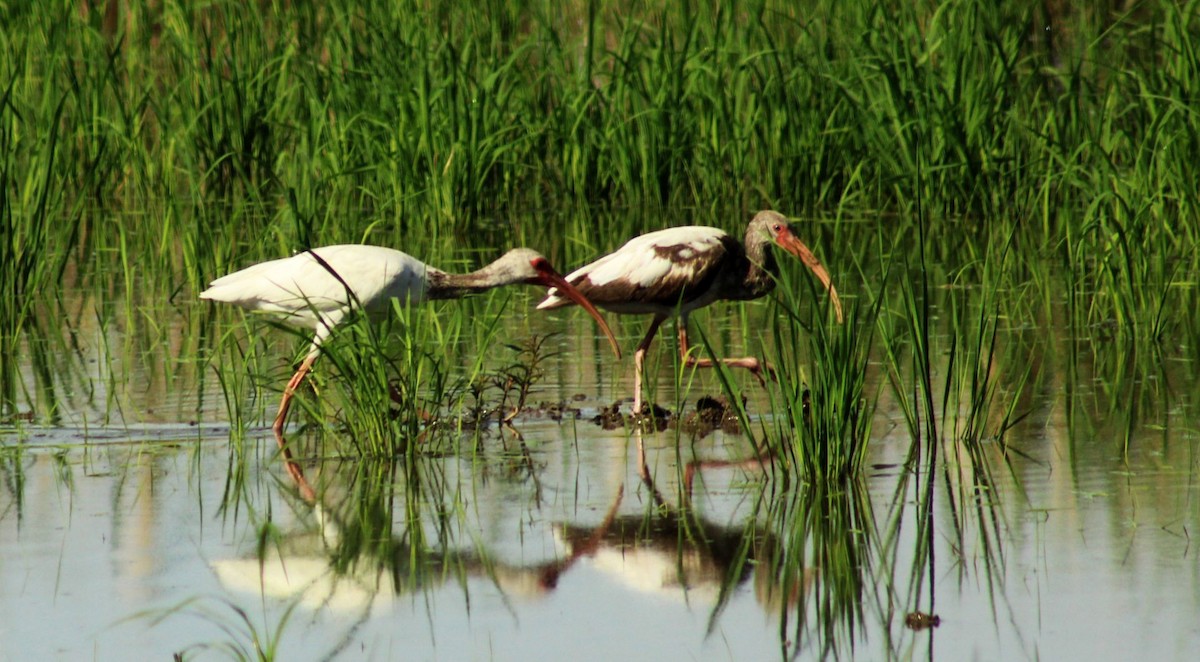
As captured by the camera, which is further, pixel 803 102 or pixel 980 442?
pixel 803 102

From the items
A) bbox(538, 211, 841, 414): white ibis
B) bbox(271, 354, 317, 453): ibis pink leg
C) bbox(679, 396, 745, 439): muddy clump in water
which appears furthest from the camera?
bbox(538, 211, 841, 414): white ibis

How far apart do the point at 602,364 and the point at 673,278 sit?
80 centimetres

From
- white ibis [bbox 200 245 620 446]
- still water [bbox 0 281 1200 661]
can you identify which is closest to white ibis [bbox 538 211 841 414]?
white ibis [bbox 200 245 620 446]

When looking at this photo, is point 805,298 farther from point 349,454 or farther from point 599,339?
point 349,454

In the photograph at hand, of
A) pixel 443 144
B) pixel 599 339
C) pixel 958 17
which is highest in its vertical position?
pixel 958 17

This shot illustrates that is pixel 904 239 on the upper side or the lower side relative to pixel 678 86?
lower

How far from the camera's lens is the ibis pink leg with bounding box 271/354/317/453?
7967 mm

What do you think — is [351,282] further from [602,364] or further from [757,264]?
[757,264]

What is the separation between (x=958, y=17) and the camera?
45.2ft

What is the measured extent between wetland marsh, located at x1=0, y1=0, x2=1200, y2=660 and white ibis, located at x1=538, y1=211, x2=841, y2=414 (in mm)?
245

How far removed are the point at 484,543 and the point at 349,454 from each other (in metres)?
1.39

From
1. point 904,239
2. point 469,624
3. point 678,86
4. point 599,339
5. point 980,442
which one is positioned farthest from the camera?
point 678,86

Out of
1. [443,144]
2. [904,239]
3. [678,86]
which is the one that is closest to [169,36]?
[443,144]

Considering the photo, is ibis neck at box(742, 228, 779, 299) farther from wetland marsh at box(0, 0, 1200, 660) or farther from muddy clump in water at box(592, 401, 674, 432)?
muddy clump in water at box(592, 401, 674, 432)
